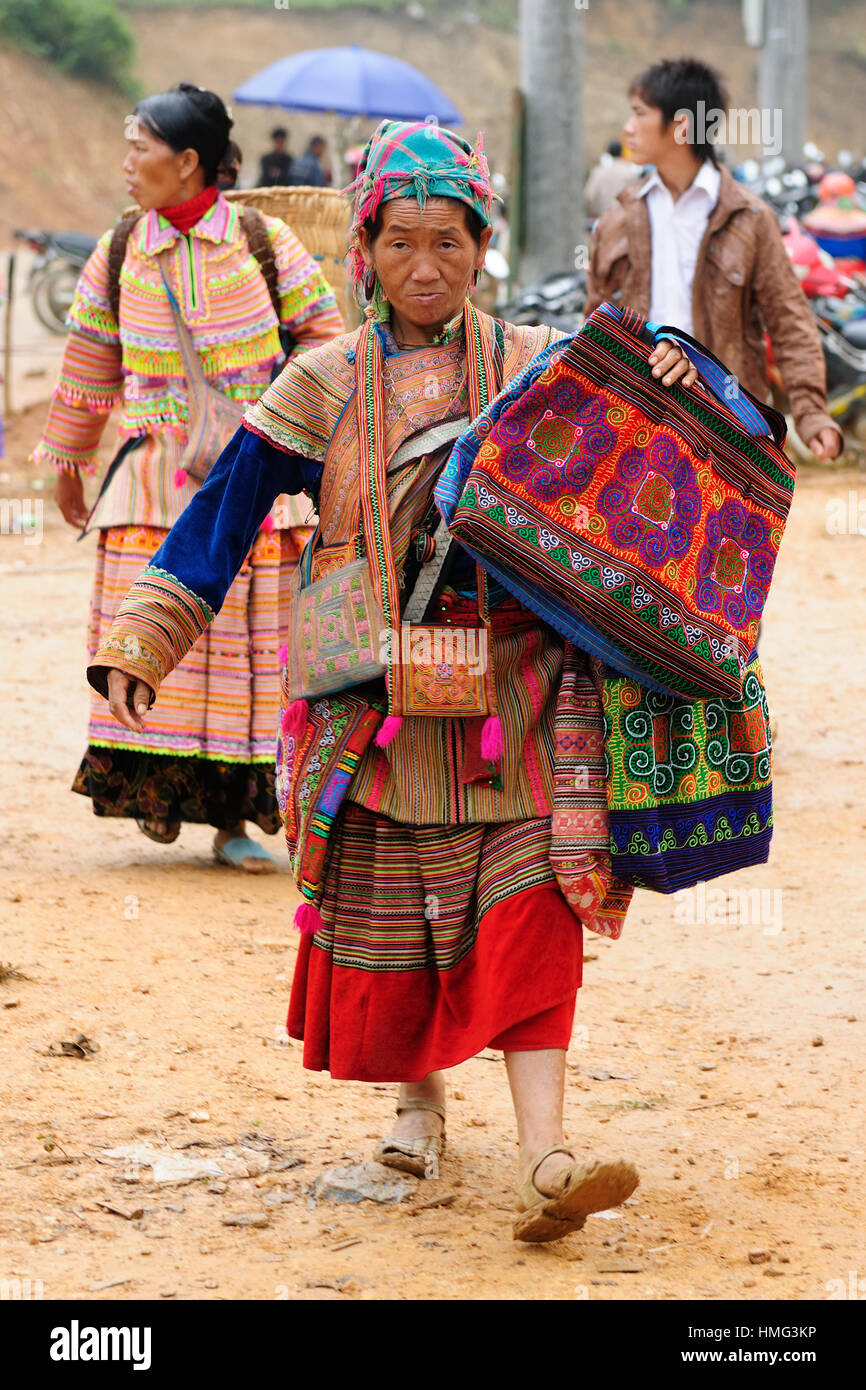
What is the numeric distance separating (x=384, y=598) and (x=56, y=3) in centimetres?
4282

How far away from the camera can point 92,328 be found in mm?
5215

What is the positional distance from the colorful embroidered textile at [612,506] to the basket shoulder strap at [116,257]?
2615 millimetres

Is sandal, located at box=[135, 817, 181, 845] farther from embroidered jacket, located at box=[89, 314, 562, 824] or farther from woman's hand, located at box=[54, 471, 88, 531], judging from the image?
embroidered jacket, located at box=[89, 314, 562, 824]

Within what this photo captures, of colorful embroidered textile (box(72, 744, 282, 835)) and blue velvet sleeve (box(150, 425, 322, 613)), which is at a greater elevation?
blue velvet sleeve (box(150, 425, 322, 613))

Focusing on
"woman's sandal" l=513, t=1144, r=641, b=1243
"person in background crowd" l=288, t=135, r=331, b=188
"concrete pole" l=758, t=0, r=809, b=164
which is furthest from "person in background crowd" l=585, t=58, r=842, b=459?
"concrete pole" l=758, t=0, r=809, b=164

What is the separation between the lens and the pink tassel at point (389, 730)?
118 inches

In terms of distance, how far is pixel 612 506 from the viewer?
2834 millimetres

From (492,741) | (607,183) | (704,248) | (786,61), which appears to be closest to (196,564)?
(492,741)

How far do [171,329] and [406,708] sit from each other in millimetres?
2458

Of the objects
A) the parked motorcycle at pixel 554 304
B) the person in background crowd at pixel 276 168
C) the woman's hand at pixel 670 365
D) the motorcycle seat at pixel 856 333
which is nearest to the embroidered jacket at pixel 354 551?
the woman's hand at pixel 670 365

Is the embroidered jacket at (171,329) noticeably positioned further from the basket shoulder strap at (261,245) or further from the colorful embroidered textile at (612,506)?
the colorful embroidered textile at (612,506)

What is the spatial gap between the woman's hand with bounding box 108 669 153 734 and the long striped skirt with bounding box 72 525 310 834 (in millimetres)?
2046

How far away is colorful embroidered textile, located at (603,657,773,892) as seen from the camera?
2.86 metres

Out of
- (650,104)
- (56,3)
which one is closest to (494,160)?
(56,3)
